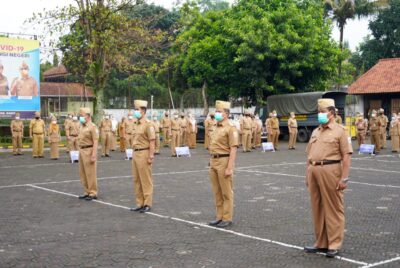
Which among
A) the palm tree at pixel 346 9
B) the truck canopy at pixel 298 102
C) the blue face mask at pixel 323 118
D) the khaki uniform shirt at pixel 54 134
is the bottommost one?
the khaki uniform shirt at pixel 54 134

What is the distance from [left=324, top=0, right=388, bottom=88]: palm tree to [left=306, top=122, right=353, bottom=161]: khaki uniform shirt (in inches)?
1512

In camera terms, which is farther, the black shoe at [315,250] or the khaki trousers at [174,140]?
the khaki trousers at [174,140]

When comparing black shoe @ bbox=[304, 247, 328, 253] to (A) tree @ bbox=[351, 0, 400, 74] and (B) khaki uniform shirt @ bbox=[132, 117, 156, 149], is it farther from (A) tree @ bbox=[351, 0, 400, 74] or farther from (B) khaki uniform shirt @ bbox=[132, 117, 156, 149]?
(A) tree @ bbox=[351, 0, 400, 74]

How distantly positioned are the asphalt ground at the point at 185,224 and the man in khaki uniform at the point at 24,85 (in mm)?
12599

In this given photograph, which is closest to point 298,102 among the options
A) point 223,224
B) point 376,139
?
point 376,139

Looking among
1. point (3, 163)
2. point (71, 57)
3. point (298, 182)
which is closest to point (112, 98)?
point (71, 57)

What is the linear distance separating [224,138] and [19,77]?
69.5 feet

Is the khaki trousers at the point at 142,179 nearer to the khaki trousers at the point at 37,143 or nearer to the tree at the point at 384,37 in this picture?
the khaki trousers at the point at 37,143

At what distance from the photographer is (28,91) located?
2739cm

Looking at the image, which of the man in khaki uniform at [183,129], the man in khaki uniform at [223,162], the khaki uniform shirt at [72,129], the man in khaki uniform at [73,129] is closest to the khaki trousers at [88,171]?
the man in khaki uniform at [223,162]

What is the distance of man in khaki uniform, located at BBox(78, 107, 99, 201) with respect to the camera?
11334 mm

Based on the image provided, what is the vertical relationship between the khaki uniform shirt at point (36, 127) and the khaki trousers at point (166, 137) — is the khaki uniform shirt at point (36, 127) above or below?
above

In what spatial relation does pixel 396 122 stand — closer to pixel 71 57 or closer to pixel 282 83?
pixel 282 83

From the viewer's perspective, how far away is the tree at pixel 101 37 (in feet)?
94.6
